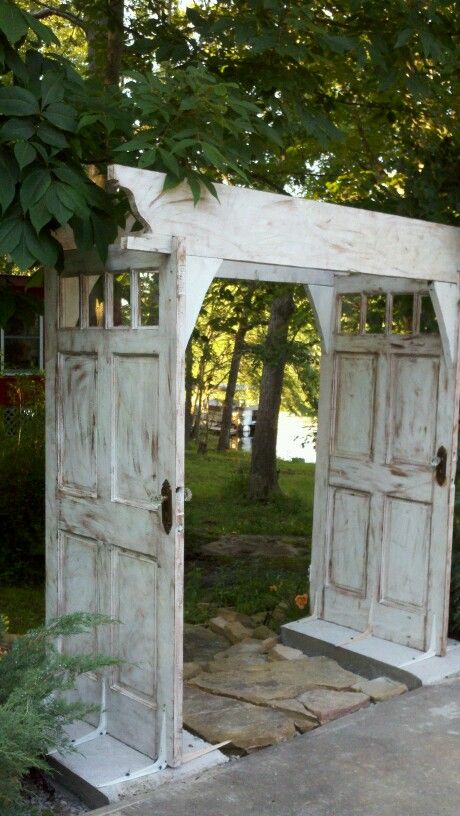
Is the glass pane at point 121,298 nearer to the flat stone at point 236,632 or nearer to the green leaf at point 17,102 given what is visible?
the green leaf at point 17,102

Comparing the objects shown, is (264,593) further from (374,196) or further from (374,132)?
(374,132)

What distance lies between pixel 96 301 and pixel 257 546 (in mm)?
6846

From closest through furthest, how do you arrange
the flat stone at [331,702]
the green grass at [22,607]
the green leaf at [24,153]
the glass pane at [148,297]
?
1. the green leaf at [24,153]
2. the glass pane at [148,297]
3. the flat stone at [331,702]
4. the green grass at [22,607]

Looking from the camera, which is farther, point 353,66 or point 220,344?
point 220,344

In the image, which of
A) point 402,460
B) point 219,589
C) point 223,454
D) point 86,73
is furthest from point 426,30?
point 223,454

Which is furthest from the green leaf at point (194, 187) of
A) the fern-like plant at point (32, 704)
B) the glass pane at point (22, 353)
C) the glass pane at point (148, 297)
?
the glass pane at point (22, 353)

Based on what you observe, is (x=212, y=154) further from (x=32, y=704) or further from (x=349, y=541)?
(x=349, y=541)

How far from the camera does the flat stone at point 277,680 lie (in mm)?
4848

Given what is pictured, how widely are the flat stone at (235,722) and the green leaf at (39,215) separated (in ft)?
8.25

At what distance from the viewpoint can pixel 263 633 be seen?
20.8ft

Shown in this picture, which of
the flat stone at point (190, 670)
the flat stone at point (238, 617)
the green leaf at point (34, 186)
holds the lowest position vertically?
the flat stone at point (238, 617)

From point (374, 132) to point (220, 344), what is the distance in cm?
1609

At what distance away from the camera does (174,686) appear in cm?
385

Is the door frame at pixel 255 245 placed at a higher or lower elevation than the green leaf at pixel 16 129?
lower
